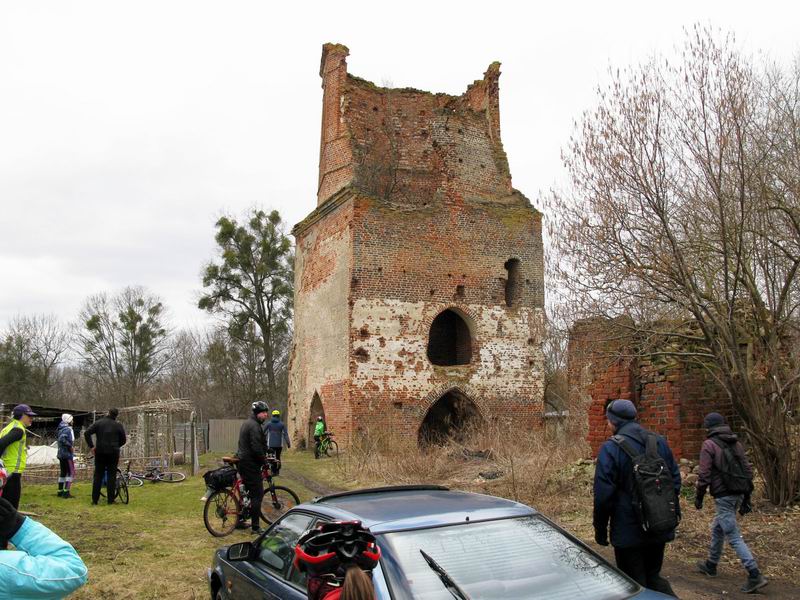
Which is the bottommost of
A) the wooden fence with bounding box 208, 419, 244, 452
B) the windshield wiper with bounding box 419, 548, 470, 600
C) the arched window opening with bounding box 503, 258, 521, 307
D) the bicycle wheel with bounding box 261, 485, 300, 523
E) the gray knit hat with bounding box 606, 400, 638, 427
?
the wooden fence with bounding box 208, 419, 244, 452

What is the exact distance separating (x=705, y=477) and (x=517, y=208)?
1736 cm

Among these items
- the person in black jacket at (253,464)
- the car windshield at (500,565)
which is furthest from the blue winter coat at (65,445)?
the car windshield at (500,565)

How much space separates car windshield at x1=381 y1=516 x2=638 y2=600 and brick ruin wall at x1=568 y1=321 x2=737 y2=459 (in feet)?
22.8

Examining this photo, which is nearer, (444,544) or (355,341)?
(444,544)

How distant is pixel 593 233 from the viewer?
9844 millimetres

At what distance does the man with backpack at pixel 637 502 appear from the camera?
15.8 feet

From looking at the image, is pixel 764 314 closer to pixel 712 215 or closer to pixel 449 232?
pixel 712 215

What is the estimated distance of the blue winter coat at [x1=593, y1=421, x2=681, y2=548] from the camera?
4898 mm

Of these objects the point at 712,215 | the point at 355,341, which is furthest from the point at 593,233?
the point at 355,341

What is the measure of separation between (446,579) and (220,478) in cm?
678

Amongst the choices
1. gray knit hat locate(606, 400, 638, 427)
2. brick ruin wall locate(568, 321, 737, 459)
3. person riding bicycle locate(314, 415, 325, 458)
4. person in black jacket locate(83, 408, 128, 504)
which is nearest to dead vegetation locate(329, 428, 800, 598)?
brick ruin wall locate(568, 321, 737, 459)

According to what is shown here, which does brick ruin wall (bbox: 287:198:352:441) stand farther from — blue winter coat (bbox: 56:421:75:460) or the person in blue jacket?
the person in blue jacket

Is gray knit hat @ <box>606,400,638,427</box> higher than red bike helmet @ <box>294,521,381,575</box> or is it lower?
higher

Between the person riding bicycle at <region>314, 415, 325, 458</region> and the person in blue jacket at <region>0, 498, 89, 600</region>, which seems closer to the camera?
the person in blue jacket at <region>0, 498, 89, 600</region>
